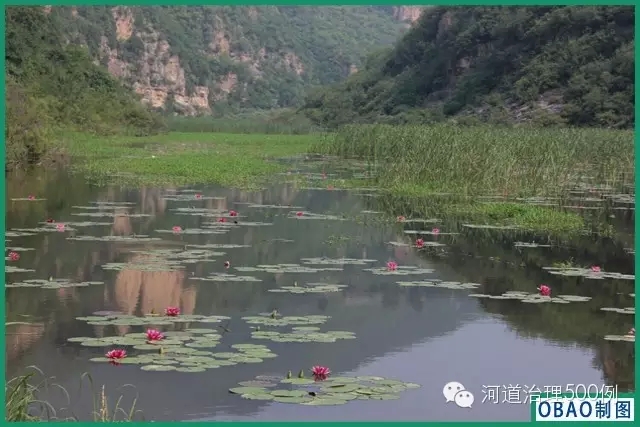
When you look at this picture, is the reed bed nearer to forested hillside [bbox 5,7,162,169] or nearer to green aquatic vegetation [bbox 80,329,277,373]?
green aquatic vegetation [bbox 80,329,277,373]

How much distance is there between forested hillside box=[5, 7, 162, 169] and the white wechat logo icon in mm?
28266

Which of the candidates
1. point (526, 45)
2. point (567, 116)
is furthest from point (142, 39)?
point (567, 116)

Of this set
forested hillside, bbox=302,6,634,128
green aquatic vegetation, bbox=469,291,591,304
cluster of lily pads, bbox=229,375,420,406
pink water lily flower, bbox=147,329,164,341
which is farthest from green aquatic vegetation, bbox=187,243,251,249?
forested hillside, bbox=302,6,634,128

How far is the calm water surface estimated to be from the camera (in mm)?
6230

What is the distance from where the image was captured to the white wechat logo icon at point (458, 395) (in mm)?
6293

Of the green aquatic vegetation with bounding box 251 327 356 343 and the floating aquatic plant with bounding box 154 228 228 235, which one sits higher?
the floating aquatic plant with bounding box 154 228 228 235

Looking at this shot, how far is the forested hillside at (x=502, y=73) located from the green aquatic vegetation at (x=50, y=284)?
37.2 meters

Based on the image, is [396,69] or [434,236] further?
[396,69]

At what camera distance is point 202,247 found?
1128cm

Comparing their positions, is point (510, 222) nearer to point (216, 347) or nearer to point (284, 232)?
point (284, 232)

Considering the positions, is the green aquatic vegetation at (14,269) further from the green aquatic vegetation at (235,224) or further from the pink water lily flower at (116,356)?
the green aquatic vegetation at (235,224)

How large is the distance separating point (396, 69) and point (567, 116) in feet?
113

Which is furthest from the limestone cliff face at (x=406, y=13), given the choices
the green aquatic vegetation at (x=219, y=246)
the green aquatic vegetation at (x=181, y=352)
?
the green aquatic vegetation at (x=181, y=352)

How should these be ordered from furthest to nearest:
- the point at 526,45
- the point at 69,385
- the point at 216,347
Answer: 1. the point at 526,45
2. the point at 216,347
3. the point at 69,385
